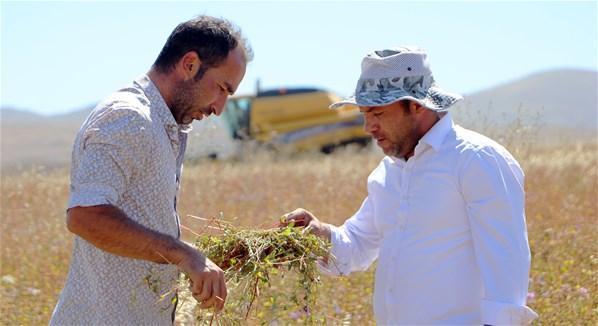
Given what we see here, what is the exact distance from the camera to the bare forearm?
2.47 metres

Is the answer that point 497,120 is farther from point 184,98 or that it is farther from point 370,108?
point 184,98

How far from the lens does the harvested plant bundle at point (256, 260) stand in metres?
2.92

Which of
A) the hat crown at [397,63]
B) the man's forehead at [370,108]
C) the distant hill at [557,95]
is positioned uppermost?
the hat crown at [397,63]

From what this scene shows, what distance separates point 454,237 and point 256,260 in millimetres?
643

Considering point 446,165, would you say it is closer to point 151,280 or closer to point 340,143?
point 151,280

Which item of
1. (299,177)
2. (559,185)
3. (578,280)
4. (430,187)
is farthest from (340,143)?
(430,187)

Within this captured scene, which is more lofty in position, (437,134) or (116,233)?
(437,134)

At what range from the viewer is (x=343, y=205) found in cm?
787

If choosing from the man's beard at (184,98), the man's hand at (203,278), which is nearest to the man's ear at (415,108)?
the man's beard at (184,98)

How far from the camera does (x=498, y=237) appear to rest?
2.76 meters

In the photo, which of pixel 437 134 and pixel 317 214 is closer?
pixel 437 134

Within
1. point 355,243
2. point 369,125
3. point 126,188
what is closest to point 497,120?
point 355,243

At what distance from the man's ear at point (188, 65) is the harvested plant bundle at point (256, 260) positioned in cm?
60

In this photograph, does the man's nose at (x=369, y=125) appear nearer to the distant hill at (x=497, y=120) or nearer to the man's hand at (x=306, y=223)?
the man's hand at (x=306, y=223)
